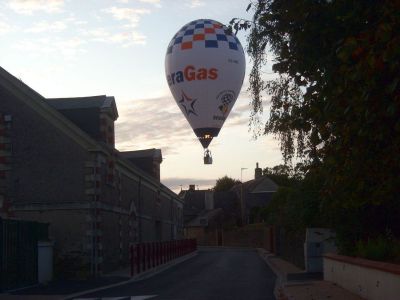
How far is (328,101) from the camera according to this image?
29.6ft

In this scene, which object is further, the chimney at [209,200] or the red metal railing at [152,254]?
the chimney at [209,200]

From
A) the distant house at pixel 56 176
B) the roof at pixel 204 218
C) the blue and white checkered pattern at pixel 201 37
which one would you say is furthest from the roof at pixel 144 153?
the roof at pixel 204 218

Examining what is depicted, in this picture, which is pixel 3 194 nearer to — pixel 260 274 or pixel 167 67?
pixel 167 67

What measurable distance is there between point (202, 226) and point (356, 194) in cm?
7776

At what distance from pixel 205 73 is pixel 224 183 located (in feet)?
344

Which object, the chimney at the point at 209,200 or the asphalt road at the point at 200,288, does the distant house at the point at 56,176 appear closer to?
the asphalt road at the point at 200,288

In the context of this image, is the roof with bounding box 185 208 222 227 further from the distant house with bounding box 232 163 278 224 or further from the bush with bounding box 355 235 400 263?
the bush with bounding box 355 235 400 263

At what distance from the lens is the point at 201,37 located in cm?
2573

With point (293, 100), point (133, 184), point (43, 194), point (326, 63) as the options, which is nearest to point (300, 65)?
point (326, 63)

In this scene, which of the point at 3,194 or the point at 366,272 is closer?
the point at 366,272

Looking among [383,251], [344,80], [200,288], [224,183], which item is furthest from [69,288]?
[224,183]

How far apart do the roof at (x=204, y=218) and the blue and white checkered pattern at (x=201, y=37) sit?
6312cm

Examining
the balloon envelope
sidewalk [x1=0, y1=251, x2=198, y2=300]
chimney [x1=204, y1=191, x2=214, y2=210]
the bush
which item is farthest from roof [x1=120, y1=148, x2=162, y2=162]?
chimney [x1=204, y1=191, x2=214, y2=210]

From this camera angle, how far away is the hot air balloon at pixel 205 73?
25.6 meters
